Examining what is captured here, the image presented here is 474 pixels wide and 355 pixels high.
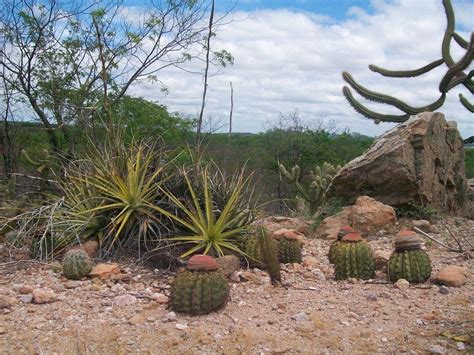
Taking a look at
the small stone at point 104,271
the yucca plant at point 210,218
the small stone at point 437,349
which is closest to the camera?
the small stone at point 437,349

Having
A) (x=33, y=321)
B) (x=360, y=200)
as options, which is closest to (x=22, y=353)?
(x=33, y=321)

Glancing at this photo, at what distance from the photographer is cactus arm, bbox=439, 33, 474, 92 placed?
38.3ft

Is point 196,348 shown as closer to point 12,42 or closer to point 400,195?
point 400,195

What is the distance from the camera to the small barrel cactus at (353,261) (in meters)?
5.60

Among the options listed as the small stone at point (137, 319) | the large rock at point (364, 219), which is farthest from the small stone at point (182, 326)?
the large rock at point (364, 219)

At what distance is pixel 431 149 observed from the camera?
371 inches

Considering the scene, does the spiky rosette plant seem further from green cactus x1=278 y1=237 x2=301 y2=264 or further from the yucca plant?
the yucca plant

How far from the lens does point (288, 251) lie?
20.4ft

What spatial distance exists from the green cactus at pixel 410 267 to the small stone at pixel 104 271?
255cm

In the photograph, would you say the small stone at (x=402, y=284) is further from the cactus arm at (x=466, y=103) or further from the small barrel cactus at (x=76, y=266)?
the cactus arm at (x=466, y=103)

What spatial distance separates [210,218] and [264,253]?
2.34 ft

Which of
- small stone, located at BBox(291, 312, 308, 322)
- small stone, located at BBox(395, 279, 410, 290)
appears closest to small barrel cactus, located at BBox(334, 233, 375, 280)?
small stone, located at BBox(395, 279, 410, 290)

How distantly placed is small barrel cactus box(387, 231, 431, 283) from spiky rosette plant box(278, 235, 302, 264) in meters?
1.04

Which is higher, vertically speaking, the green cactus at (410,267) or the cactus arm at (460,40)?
the cactus arm at (460,40)
